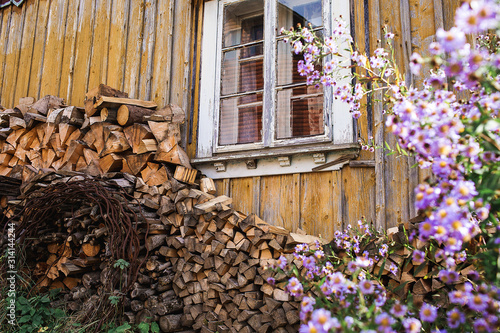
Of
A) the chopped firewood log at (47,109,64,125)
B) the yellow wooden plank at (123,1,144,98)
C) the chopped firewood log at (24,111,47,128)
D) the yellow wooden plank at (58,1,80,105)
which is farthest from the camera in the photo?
the yellow wooden plank at (58,1,80,105)

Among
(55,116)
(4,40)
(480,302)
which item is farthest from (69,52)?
(480,302)

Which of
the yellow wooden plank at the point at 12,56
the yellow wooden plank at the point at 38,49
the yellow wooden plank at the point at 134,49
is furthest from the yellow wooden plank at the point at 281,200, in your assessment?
the yellow wooden plank at the point at 12,56

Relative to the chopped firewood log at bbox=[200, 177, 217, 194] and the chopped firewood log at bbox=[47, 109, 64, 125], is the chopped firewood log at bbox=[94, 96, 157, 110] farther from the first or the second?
the chopped firewood log at bbox=[200, 177, 217, 194]

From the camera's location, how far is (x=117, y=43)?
185 inches

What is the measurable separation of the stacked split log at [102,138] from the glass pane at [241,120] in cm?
41

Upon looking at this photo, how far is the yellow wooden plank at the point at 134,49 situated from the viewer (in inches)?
176

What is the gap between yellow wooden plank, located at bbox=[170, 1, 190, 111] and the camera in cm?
414

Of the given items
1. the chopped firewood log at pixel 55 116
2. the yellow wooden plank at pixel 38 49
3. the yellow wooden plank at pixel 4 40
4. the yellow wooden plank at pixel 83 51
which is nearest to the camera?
the chopped firewood log at pixel 55 116

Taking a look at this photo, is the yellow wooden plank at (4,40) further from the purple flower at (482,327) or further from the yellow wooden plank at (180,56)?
the purple flower at (482,327)

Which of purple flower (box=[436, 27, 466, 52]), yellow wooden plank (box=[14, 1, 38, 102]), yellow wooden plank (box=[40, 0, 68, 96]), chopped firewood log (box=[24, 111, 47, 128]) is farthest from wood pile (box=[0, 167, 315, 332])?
yellow wooden plank (box=[14, 1, 38, 102])

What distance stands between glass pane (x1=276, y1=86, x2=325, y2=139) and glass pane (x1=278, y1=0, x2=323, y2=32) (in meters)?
0.61

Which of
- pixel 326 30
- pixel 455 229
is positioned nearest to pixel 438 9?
pixel 326 30

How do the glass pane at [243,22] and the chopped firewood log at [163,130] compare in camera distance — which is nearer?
the chopped firewood log at [163,130]

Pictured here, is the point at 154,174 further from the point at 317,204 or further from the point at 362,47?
the point at 362,47
